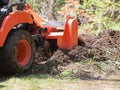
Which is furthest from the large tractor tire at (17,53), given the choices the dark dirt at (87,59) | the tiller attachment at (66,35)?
the tiller attachment at (66,35)

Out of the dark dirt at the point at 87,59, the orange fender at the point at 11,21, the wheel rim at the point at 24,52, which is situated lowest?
the dark dirt at the point at 87,59

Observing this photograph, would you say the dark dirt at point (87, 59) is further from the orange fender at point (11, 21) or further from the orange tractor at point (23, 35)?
the orange fender at point (11, 21)

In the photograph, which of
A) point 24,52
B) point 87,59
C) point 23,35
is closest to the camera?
point 23,35

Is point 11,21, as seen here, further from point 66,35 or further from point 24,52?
point 66,35

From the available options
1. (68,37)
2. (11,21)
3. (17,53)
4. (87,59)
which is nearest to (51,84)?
(17,53)

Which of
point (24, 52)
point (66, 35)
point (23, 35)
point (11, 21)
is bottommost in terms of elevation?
point (24, 52)

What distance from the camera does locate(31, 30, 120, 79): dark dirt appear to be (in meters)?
6.68

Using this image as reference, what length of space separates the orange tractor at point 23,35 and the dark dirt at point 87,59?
9.5 inches

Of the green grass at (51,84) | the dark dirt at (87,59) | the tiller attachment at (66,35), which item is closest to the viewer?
the green grass at (51,84)

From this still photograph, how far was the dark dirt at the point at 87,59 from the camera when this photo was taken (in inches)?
263

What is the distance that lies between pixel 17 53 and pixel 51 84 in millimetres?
1160

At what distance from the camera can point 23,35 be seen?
658 cm

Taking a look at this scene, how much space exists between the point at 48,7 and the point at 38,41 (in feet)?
21.5

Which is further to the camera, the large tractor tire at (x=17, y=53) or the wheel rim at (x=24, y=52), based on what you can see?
the wheel rim at (x=24, y=52)
